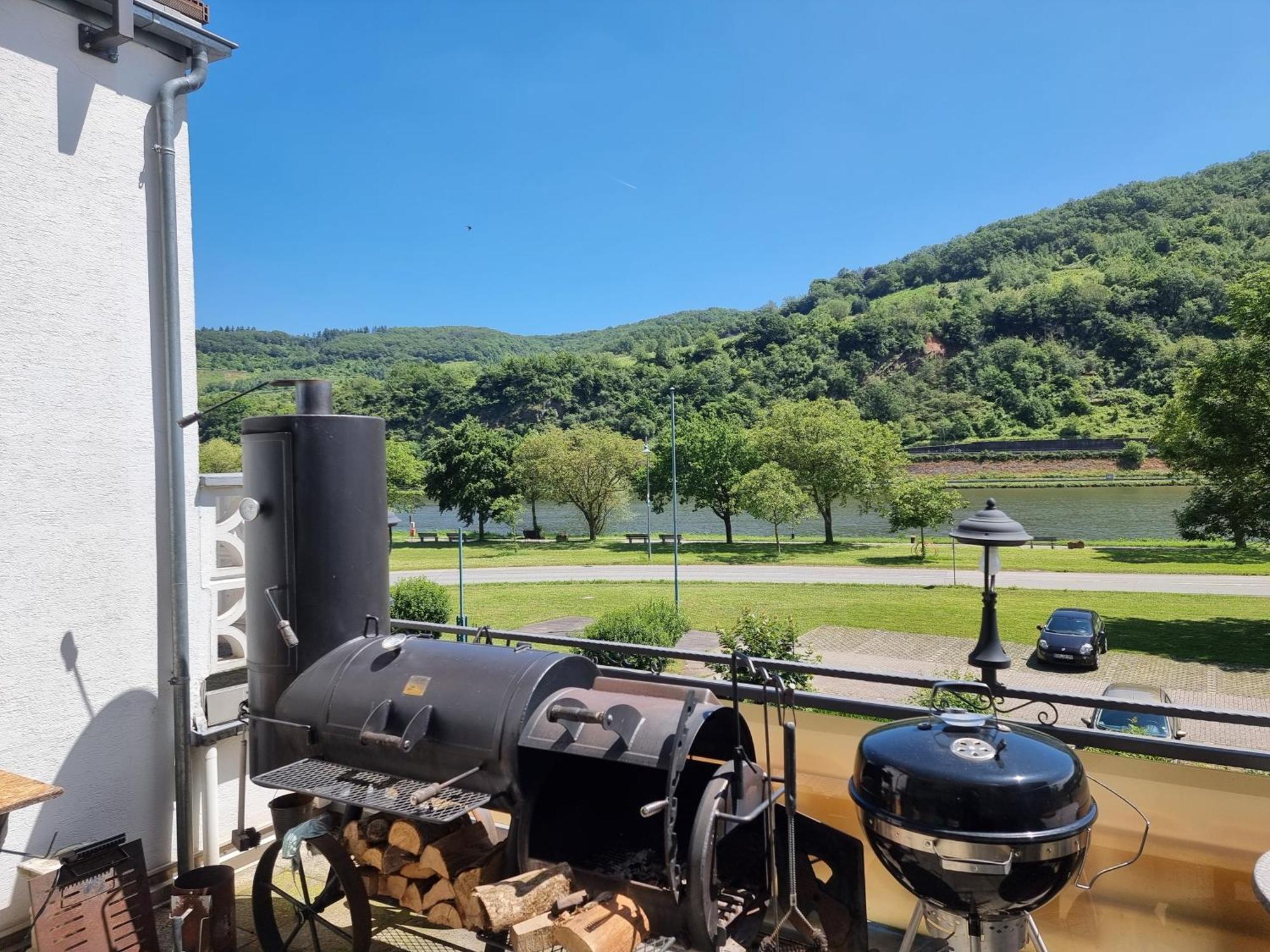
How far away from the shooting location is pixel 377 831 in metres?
3.00

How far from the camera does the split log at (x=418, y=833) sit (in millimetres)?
2850

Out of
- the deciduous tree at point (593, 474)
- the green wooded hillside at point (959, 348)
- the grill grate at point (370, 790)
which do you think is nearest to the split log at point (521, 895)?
the grill grate at point (370, 790)

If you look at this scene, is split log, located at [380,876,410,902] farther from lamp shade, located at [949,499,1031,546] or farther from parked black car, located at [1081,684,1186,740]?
parked black car, located at [1081,684,1186,740]

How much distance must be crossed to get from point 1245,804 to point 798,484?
38872mm

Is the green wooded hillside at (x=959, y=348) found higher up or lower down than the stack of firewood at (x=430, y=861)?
higher up

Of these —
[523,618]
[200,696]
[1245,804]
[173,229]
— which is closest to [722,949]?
[1245,804]

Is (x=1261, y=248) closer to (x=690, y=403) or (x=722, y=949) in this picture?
(x=690, y=403)

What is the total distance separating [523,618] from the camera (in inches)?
857

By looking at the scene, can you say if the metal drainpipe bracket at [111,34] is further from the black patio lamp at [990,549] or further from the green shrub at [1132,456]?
the green shrub at [1132,456]

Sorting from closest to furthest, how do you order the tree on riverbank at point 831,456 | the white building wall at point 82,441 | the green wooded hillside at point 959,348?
1. the white building wall at point 82,441
2. the tree on riverbank at point 831,456
3. the green wooded hillside at point 959,348

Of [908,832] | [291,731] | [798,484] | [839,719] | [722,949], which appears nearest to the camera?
[908,832]

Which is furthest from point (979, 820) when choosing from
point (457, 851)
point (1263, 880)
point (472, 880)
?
point (457, 851)

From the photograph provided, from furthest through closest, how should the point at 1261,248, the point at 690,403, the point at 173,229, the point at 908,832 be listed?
the point at 1261,248 → the point at 690,403 → the point at 173,229 → the point at 908,832

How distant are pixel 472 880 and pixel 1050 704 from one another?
211cm
